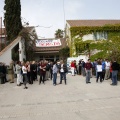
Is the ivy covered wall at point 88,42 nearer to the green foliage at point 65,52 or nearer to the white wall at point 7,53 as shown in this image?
the green foliage at point 65,52

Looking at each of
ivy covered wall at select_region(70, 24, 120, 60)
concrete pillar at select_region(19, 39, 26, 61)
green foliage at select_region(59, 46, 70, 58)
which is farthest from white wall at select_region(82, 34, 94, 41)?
concrete pillar at select_region(19, 39, 26, 61)

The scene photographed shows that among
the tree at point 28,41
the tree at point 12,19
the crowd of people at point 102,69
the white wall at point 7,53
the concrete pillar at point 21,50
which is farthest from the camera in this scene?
the tree at point 12,19

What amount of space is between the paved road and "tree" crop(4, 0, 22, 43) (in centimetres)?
2025

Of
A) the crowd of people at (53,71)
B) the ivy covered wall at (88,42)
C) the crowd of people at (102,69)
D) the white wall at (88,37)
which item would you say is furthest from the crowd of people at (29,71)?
the white wall at (88,37)

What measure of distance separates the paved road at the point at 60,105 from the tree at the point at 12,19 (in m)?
20.3

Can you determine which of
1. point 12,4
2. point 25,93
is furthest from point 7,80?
point 12,4

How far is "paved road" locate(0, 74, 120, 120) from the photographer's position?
10844mm

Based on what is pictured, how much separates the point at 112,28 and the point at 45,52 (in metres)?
9.63

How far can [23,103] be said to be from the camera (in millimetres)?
14008

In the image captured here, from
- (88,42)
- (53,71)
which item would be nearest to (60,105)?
(53,71)

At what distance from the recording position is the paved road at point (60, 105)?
A: 35.6 feet

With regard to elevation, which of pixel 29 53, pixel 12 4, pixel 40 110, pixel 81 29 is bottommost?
pixel 40 110

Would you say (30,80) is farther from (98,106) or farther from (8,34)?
(8,34)

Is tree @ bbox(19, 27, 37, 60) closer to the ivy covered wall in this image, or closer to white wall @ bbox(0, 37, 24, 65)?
white wall @ bbox(0, 37, 24, 65)
